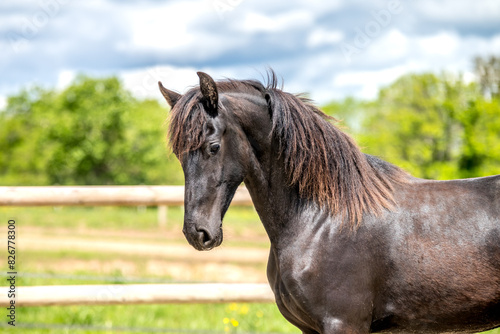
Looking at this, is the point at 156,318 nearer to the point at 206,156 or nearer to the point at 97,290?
the point at 97,290

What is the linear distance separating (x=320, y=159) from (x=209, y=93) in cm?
72

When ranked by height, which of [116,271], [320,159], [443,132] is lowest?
[443,132]

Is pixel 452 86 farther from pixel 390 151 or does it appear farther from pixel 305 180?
pixel 305 180

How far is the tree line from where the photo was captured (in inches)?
671

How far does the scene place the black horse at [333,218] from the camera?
2.45 meters

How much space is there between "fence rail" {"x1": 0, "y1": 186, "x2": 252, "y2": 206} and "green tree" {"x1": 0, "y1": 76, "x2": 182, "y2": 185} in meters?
26.1

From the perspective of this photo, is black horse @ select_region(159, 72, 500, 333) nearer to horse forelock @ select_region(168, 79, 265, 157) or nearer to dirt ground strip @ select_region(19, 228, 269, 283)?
horse forelock @ select_region(168, 79, 265, 157)

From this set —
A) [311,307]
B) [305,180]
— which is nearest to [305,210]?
[305,180]

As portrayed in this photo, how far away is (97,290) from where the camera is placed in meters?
3.91

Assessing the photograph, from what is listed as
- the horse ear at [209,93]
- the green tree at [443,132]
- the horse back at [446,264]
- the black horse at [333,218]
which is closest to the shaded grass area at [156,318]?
the black horse at [333,218]

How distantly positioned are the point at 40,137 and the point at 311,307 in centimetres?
3290

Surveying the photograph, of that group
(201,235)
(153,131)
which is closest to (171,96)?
(201,235)

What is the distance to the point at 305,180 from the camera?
104 inches

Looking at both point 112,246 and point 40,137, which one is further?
point 40,137
